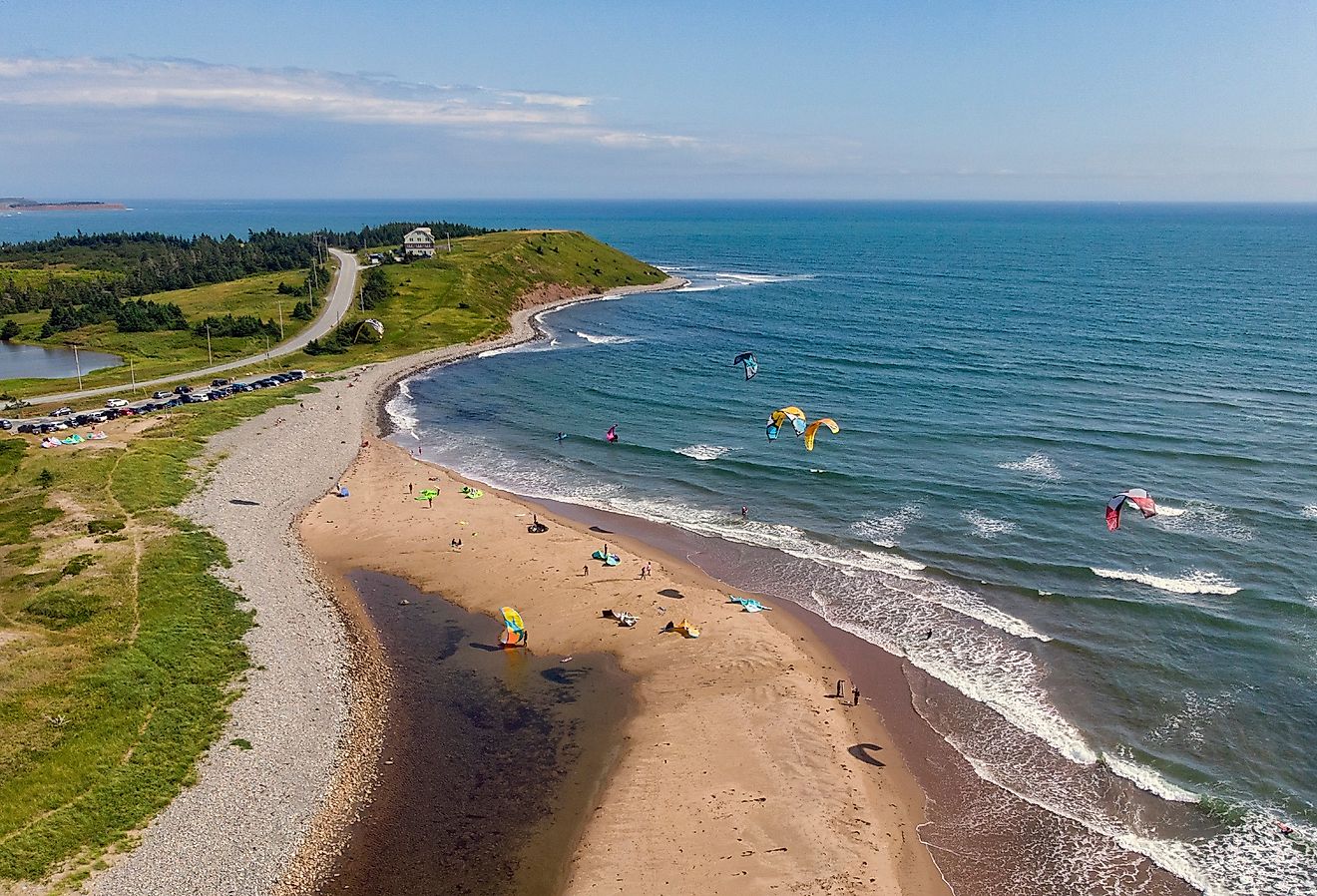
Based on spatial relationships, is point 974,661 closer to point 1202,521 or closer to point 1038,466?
point 1202,521

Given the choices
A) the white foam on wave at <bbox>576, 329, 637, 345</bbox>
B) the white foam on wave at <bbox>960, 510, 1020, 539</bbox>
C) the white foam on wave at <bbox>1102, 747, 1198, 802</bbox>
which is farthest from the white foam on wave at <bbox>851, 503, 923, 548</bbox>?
the white foam on wave at <bbox>576, 329, 637, 345</bbox>

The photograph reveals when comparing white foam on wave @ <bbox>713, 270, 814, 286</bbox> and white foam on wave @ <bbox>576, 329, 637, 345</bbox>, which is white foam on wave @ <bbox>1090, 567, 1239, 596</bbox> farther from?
white foam on wave @ <bbox>713, 270, 814, 286</bbox>

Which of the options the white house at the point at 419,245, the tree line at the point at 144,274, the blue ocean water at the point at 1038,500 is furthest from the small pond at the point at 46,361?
the white house at the point at 419,245

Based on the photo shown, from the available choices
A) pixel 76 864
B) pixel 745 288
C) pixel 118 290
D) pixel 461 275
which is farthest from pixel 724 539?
pixel 118 290

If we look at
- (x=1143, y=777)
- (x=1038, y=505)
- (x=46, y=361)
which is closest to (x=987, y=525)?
(x=1038, y=505)

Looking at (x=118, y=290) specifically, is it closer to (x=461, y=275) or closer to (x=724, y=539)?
(x=461, y=275)
